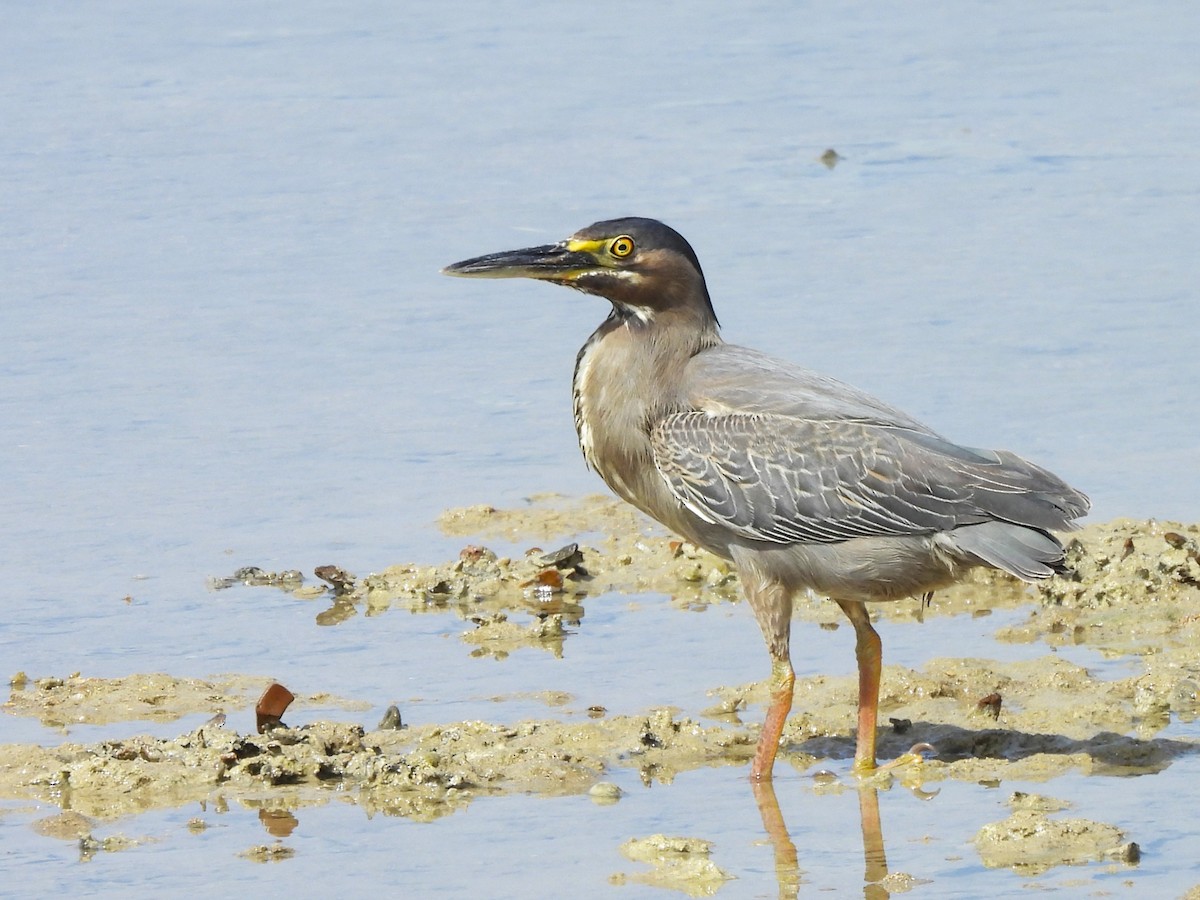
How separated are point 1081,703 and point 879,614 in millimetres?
1398

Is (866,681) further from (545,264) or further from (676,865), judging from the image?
(545,264)

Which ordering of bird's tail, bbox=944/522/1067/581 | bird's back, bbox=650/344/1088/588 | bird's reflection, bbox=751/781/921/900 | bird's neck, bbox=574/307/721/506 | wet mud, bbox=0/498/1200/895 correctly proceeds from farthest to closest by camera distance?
1. bird's neck, bbox=574/307/721/506
2. bird's back, bbox=650/344/1088/588
3. bird's tail, bbox=944/522/1067/581
4. wet mud, bbox=0/498/1200/895
5. bird's reflection, bbox=751/781/921/900

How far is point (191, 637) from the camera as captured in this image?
9.39 meters

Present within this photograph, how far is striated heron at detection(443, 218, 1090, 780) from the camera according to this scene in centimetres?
807

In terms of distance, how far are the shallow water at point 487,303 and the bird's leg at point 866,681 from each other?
0.31m

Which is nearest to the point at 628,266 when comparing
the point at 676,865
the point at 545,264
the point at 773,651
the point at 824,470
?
the point at 545,264

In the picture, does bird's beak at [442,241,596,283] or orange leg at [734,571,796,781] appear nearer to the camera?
orange leg at [734,571,796,781]

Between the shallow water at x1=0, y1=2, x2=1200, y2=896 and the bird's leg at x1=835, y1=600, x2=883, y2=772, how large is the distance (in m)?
0.31

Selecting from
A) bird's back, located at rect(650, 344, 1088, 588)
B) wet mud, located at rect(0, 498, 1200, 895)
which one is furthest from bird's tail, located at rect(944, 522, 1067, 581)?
wet mud, located at rect(0, 498, 1200, 895)

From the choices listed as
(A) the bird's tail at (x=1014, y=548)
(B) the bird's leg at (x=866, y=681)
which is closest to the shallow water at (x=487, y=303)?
(B) the bird's leg at (x=866, y=681)

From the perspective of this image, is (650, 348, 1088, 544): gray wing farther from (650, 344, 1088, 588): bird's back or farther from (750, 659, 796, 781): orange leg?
(750, 659, 796, 781): orange leg

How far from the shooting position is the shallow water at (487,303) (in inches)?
341

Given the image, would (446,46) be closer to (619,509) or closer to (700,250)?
(700,250)

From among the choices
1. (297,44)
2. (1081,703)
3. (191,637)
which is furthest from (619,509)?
(297,44)
